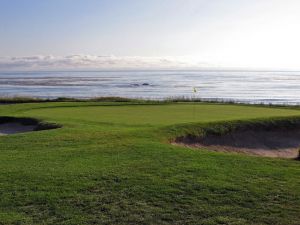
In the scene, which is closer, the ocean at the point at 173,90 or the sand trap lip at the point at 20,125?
the sand trap lip at the point at 20,125

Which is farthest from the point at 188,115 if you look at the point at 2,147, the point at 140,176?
the point at 140,176

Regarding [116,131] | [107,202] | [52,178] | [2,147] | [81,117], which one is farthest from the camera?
[81,117]

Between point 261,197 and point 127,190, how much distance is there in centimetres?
244

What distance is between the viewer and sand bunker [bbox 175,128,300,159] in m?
14.9

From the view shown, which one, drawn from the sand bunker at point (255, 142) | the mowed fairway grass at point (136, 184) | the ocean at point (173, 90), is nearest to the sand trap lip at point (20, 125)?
the mowed fairway grass at point (136, 184)

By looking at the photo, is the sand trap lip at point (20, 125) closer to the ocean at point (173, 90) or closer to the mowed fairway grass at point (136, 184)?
the mowed fairway grass at point (136, 184)

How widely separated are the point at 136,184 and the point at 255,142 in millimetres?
8444

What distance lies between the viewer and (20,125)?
19.0 metres

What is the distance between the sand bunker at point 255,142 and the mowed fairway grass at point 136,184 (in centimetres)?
189

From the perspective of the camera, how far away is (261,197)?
7.81 meters

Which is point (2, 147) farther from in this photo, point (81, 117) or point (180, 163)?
point (81, 117)

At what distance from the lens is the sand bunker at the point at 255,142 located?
48.8 feet

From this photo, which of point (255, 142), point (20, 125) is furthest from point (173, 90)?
point (255, 142)

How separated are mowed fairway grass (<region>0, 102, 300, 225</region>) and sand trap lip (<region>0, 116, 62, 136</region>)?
3606 mm
